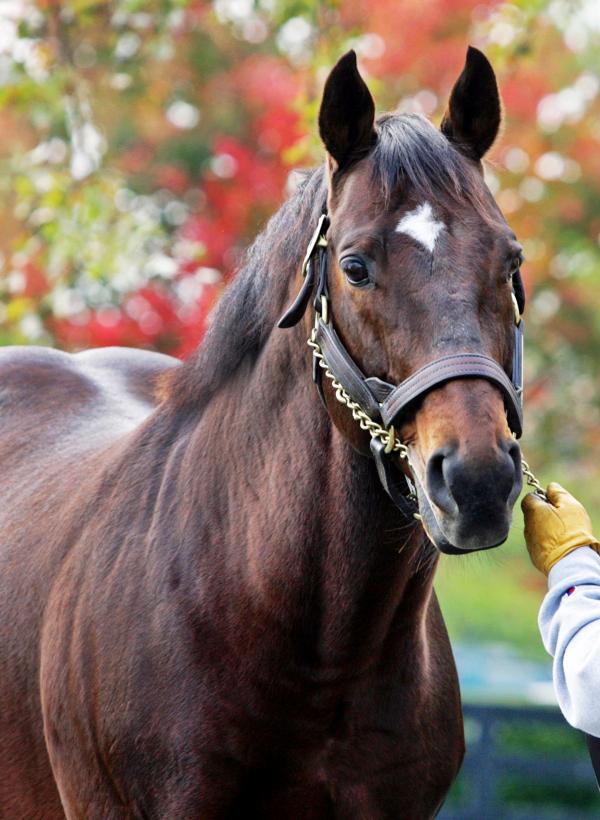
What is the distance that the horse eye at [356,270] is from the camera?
2.62 m

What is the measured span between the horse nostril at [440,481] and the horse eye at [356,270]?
45 centimetres

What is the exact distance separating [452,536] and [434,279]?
528mm

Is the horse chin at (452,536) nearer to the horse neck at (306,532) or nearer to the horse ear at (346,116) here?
the horse neck at (306,532)

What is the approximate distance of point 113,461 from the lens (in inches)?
140

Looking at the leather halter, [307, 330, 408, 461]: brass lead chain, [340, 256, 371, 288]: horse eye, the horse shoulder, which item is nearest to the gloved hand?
the leather halter

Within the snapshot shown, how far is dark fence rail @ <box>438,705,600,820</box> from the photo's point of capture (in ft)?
24.4

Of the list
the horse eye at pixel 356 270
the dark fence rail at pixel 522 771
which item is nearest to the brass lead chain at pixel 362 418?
the horse eye at pixel 356 270

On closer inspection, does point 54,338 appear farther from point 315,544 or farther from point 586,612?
point 586,612

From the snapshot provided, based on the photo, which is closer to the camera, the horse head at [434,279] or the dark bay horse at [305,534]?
the horse head at [434,279]

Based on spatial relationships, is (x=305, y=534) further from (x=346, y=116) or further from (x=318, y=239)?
(x=346, y=116)

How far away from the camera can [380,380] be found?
2.63 meters

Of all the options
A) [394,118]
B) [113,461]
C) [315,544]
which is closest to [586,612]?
[315,544]

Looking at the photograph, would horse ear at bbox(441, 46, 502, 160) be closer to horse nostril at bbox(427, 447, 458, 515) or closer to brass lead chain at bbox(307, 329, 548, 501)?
brass lead chain at bbox(307, 329, 548, 501)

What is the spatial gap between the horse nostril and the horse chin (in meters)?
0.04
